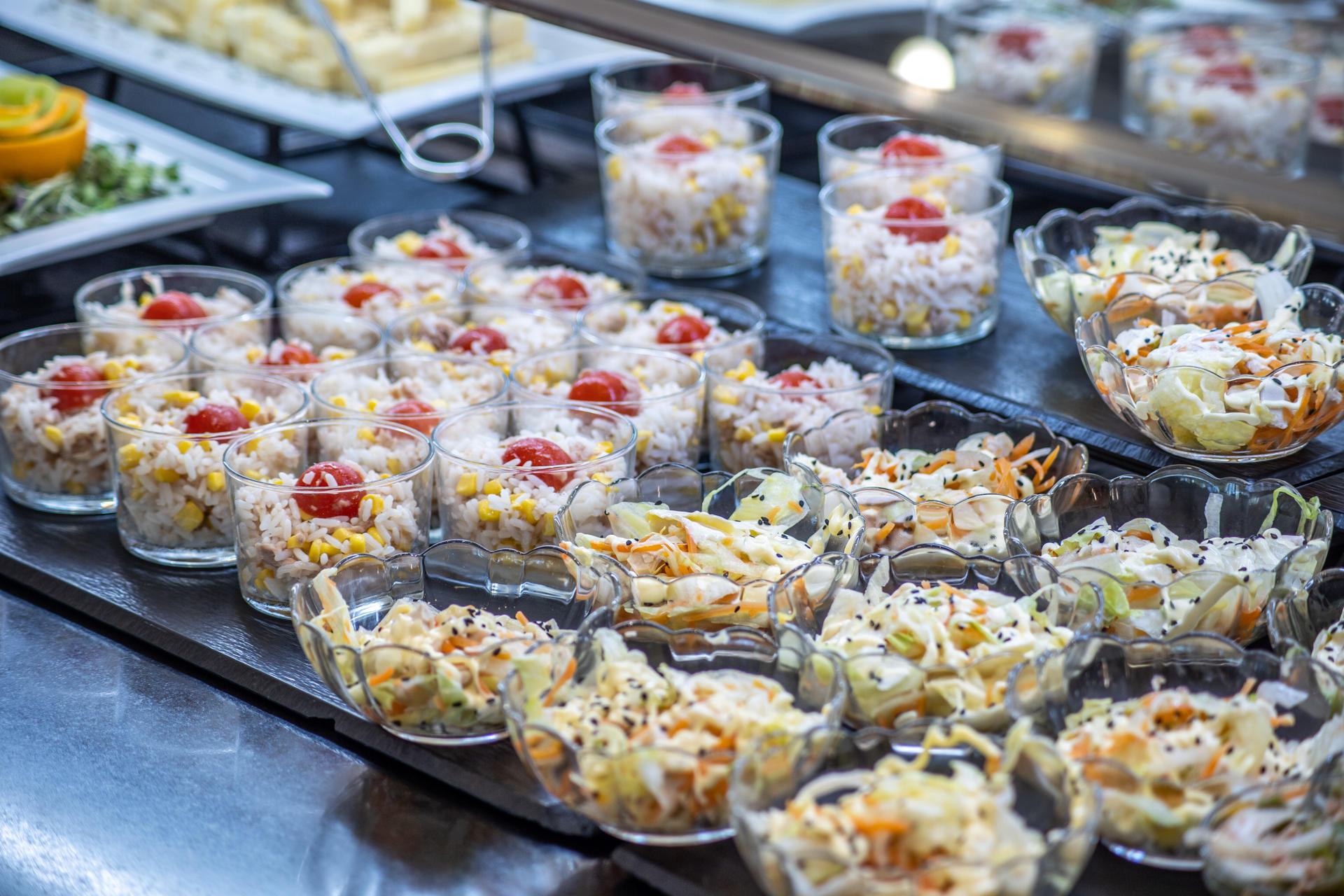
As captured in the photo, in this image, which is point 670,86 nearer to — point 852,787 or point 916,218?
point 916,218

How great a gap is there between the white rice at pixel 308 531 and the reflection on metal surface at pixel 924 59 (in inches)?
66.9

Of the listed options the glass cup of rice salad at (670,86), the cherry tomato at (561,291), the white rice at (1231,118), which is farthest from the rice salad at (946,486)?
the white rice at (1231,118)

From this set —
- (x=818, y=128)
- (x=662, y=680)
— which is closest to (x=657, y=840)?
(x=662, y=680)

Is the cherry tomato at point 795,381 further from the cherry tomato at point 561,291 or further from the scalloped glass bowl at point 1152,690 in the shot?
the scalloped glass bowl at point 1152,690

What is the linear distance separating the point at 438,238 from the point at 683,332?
1.69ft

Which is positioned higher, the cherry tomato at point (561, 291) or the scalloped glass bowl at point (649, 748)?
the scalloped glass bowl at point (649, 748)

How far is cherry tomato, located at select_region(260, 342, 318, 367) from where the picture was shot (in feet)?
5.37

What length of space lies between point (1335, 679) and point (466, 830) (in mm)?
637

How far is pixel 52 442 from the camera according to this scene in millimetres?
1491

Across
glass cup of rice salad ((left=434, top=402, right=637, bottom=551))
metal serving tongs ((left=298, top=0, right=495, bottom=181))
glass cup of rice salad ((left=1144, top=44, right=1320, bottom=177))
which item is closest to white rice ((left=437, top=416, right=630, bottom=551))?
glass cup of rice salad ((left=434, top=402, right=637, bottom=551))

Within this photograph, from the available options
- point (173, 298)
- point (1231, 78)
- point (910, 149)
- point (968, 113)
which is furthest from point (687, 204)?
point (1231, 78)

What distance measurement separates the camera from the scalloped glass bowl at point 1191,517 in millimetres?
1156

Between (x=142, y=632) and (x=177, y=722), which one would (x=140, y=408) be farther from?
(x=177, y=722)

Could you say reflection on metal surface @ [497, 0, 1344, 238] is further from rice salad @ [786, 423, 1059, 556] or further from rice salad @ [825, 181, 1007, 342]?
rice salad @ [825, 181, 1007, 342]
